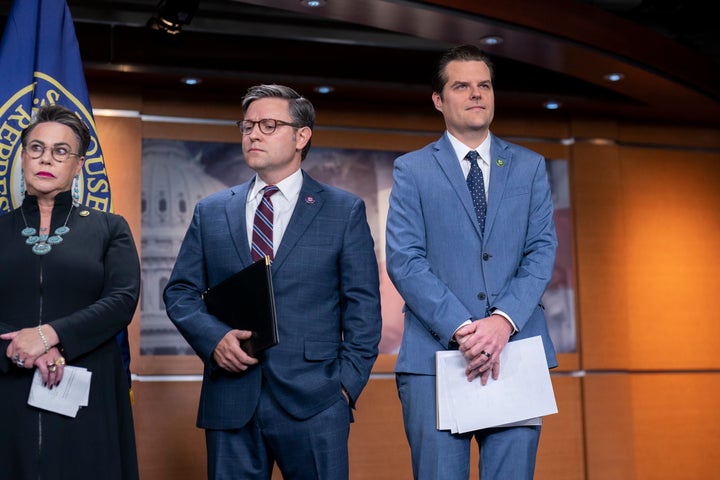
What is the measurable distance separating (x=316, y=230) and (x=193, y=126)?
116 inches

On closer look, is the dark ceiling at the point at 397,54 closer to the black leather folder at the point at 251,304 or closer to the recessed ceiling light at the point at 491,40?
the recessed ceiling light at the point at 491,40

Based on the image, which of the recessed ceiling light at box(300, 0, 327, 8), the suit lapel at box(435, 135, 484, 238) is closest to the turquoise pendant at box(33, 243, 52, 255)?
the suit lapel at box(435, 135, 484, 238)

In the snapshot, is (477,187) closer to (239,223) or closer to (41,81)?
(239,223)

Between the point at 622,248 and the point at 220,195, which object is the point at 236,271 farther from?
the point at 622,248

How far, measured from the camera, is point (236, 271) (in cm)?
339

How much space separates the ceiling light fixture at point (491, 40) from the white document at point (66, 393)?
3105 mm

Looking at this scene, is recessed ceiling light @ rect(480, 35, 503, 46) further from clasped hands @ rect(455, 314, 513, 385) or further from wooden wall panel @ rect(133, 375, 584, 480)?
clasped hands @ rect(455, 314, 513, 385)

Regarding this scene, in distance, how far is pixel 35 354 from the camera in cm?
307

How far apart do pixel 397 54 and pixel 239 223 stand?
10.6ft

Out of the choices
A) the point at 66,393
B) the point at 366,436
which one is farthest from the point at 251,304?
the point at 366,436

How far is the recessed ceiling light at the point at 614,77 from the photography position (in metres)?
5.98

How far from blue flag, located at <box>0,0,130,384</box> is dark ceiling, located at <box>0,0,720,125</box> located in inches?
49.1

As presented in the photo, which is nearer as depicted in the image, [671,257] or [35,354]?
[35,354]

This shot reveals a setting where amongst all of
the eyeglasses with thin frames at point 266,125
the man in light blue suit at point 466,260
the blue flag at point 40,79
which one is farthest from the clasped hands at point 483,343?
the blue flag at point 40,79
